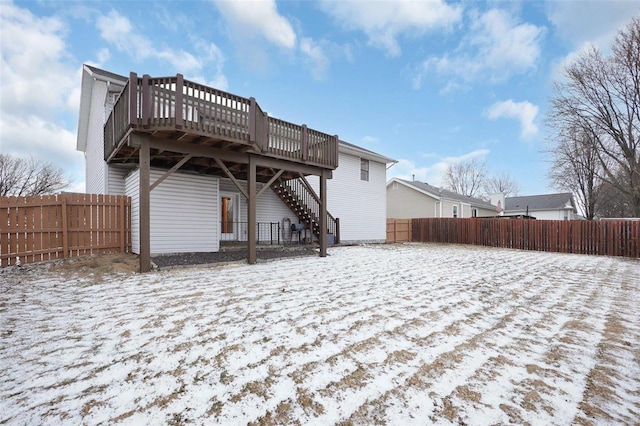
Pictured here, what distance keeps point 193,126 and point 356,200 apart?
989 cm

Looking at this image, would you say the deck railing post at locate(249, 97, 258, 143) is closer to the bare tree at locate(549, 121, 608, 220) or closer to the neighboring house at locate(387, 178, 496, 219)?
the neighboring house at locate(387, 178, 496, 219)

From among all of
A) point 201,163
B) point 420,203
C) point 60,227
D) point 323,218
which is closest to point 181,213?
point 201,163

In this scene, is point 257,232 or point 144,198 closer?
point 144,198

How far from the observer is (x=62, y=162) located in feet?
85.1

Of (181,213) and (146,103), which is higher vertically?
(146,103)

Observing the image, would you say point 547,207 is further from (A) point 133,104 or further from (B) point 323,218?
(A) point 133,104

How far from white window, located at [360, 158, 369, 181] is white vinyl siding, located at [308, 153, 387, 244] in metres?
0.24

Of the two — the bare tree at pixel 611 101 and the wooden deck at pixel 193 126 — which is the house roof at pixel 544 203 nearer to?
the bare tree at pixel 611 101

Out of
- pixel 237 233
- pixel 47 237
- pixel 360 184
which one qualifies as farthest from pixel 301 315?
pixel 360 184

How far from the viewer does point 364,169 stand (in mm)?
15453

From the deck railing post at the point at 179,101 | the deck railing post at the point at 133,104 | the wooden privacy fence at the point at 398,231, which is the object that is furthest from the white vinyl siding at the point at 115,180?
the wooden privacy fence at the point at 398,231

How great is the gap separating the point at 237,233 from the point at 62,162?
1012 inches

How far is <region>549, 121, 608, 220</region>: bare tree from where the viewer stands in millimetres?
17578

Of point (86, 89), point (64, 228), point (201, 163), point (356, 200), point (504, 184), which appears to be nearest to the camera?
point (64, 228)
